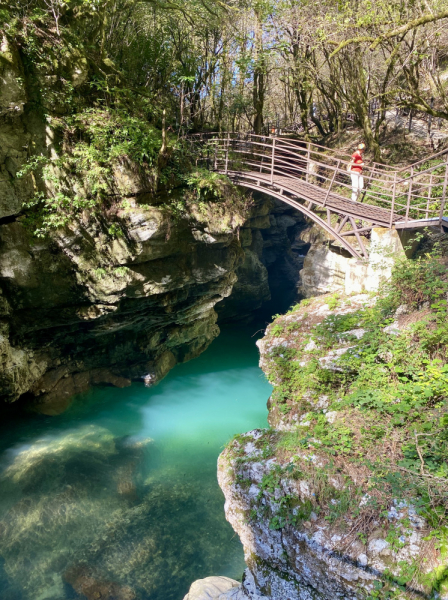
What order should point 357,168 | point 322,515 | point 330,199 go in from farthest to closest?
point 330,199, point 357,168, point 322,515

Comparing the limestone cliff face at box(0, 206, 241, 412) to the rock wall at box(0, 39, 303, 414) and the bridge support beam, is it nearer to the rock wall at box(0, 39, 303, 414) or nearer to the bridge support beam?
the rock wall at box(0, 39, 303, 414)

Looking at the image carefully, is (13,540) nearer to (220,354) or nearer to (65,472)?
(65,472)

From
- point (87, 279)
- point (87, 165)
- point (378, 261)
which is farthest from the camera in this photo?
point (87, 279)

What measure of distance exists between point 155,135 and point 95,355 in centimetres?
650

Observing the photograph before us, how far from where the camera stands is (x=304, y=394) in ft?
18.9

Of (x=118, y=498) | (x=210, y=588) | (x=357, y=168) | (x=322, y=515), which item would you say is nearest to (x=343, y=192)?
(x=357, y=168)

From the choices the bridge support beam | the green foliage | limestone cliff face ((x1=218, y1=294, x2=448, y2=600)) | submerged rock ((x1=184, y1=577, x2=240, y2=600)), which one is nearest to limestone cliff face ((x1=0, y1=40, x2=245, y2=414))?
the green foliage

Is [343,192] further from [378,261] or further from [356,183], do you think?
[378,261]

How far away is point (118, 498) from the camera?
27.5 ft

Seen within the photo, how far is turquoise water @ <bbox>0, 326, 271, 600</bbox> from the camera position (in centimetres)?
682

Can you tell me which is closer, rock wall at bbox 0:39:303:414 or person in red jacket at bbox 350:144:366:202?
rock wall at bbox 0:39:303:414

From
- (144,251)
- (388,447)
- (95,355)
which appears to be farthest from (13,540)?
(388,447)

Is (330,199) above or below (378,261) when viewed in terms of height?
above

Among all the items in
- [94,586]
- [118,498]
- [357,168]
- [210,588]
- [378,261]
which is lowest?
[94,586]
